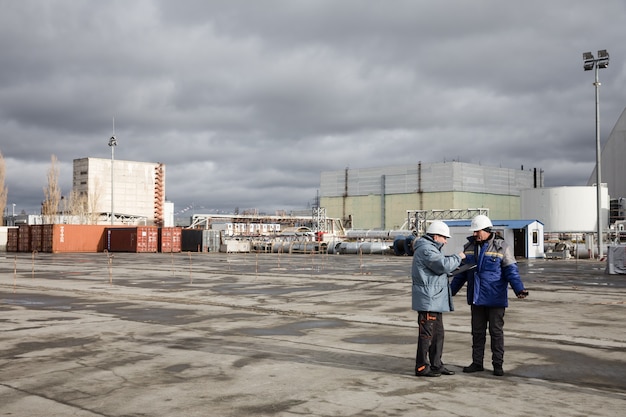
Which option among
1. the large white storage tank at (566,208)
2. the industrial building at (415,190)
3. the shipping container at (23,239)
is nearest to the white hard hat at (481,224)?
the large white storage tank at (566,208)

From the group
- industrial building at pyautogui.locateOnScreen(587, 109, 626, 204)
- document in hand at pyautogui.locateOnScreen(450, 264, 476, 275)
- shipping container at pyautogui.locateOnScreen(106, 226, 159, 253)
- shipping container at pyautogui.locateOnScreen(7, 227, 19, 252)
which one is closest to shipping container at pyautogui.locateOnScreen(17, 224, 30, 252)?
shipping container at pyautogui.locateOnScreen(7, 227, 19, 252)

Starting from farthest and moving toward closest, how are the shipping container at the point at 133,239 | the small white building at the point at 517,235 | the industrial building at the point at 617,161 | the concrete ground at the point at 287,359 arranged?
the industrial building at the point at 617,161 < the shipping container at the point at 133,239 < the small white building at the point at 517,235 < the concrete ground at the point at 287,359

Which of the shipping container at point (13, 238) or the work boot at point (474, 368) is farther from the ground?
the shipping container at point (13, 238)

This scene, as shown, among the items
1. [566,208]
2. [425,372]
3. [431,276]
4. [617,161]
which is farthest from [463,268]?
[617,161]

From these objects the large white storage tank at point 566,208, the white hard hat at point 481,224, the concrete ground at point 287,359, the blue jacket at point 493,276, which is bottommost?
the concrete ground at point 287,359

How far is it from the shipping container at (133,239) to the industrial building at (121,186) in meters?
43.9

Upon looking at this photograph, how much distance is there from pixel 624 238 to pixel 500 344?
6252 centimetres

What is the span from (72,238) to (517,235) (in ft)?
150

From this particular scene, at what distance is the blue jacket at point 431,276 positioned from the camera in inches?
285

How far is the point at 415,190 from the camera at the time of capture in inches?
4230

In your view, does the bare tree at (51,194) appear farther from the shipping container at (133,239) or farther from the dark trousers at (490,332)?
the dark trousers at (490,332)

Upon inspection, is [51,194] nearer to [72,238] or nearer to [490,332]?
[72,238]

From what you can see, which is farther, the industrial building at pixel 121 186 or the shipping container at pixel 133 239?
the industrial building at pixel 121 186

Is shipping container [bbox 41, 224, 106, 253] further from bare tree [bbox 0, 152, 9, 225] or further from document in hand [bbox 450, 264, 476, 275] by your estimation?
document in hand [bbox 450, 264, 476, 275]
